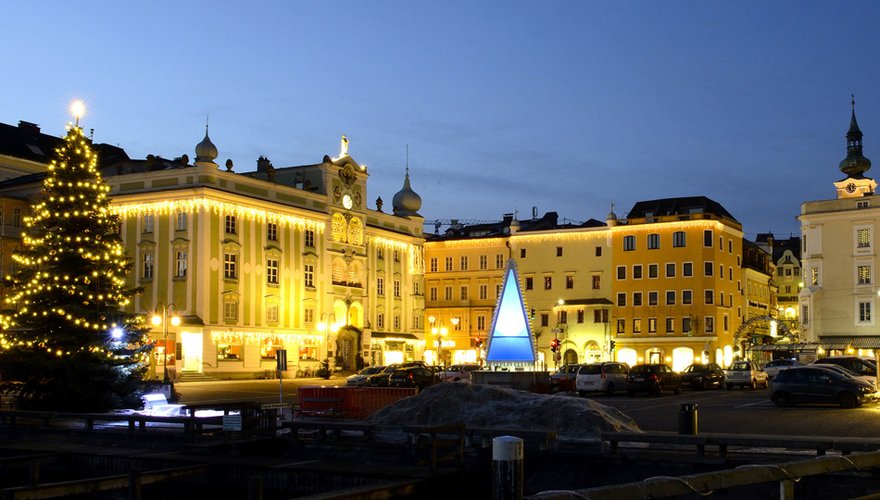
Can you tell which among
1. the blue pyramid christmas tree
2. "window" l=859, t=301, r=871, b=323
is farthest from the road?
"window" l=859, t=301, r=871, b=323

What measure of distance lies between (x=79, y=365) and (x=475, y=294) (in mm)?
64283

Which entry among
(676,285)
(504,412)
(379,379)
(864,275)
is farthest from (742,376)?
(504,412)

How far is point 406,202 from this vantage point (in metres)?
92.4

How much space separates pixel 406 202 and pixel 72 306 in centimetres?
6150

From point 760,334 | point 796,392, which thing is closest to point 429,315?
point 760,334

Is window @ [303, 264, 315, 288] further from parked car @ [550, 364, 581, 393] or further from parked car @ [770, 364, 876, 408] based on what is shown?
parked car @ [770, 364, 876, 408]

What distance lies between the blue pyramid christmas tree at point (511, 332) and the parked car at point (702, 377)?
18.5 metres

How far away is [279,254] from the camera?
240 feet

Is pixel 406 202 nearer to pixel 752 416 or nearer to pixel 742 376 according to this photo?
pixel 742 376

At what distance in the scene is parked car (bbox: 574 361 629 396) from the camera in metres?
46.2

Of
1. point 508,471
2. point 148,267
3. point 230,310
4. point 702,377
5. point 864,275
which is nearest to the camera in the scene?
point 508,471

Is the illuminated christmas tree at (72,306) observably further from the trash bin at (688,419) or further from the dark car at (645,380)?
the dark car at (645,380)

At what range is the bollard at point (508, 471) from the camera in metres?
6.47

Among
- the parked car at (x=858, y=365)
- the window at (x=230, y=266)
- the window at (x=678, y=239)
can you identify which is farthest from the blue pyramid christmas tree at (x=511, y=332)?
the window at (x=678, y=239)
